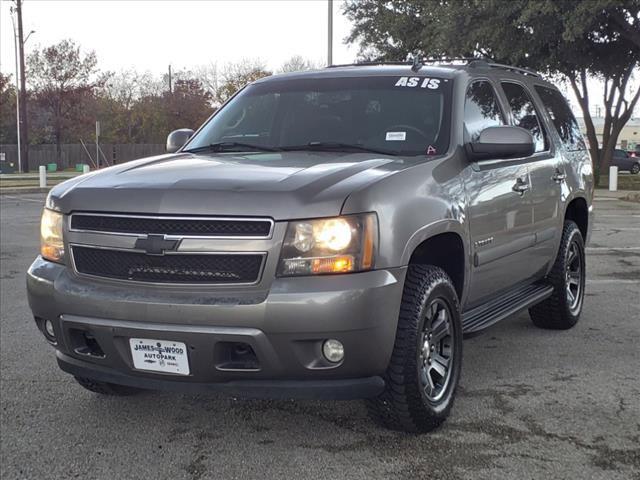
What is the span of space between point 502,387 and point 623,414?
2.26 feet

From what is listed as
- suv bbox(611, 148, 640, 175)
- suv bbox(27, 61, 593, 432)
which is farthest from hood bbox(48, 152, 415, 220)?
suv bbox(611, 148, 640, 175)

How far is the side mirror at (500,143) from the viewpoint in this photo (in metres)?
4.12

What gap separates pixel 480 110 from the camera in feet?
15.4

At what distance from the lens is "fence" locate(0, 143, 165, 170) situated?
50.2m

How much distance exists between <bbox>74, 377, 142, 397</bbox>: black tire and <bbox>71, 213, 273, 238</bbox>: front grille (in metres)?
1.05

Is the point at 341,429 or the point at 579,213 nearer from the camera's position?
the point at 341,429

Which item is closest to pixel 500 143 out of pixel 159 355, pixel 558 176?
pixel 558 176

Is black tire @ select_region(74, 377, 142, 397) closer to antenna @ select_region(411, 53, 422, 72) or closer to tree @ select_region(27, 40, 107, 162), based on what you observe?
antenna @ select_region(411, 53, 422, 72)

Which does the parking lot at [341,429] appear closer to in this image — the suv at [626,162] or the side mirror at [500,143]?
the side mirror at [500,143]

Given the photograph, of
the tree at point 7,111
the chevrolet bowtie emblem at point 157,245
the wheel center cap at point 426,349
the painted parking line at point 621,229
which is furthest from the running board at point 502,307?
the tree at point 7,111

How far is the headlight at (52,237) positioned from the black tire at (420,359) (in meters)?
1.62

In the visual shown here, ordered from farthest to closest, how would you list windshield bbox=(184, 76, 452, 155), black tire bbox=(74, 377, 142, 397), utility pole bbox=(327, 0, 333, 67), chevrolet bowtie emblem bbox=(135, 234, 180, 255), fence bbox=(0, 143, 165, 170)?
fence bbox=(0, 143, 165, 170) < utility pole bbox=(327, 0, 333, 67) < windshield bbox=(184, 76, 452, 155) < black tire bbox=(74, 377, 142, 397) < chevrolet bowtie emblem bbox=(135, 234, 180, 255)

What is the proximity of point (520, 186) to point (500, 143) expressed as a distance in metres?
0.72

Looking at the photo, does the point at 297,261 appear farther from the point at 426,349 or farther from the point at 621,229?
the point at 621,229
